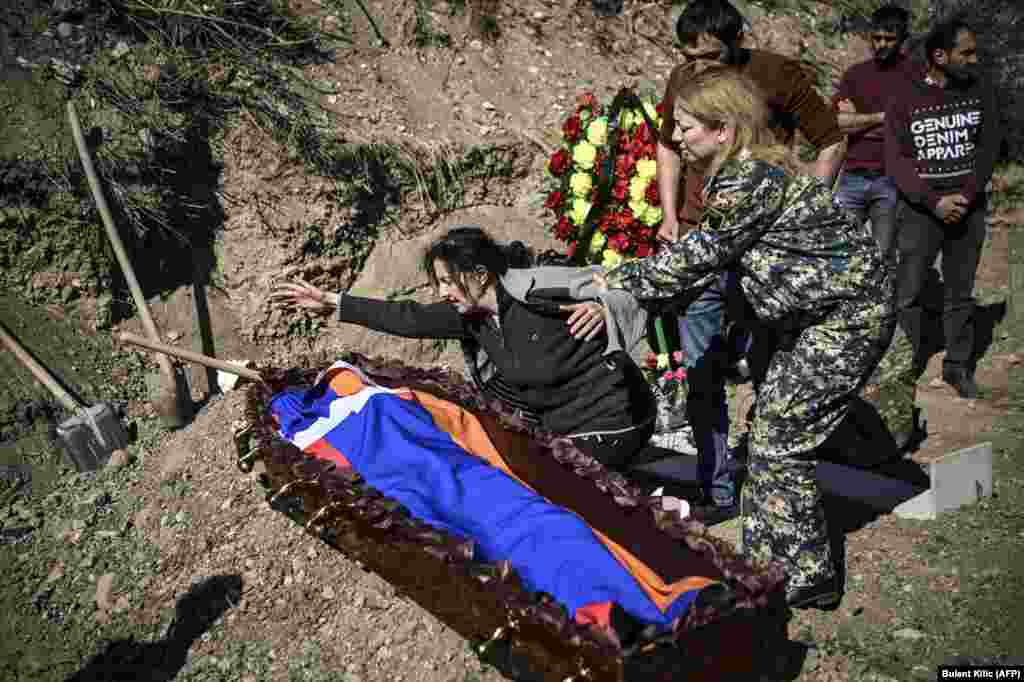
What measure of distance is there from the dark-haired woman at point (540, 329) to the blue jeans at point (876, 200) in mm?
2511

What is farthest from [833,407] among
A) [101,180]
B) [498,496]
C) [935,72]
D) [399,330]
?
[101,180]

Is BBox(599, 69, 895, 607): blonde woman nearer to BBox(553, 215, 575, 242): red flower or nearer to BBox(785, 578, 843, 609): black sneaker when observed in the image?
BBox(785, 578, 843, 609): black sneaker

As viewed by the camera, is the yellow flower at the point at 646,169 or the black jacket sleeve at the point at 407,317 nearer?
the black jacket sleeve at the point at 407,317

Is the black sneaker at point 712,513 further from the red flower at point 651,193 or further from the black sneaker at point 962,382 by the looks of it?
the black sneaker at point 962,382

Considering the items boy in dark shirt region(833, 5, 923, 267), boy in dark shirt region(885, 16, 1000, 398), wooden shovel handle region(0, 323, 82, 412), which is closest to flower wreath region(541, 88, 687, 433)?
boy in dark shirt region(833, 5, 923, 267)

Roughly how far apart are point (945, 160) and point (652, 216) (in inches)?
71.0

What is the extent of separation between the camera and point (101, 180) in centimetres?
650

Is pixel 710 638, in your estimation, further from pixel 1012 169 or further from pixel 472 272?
pixel 1012 169

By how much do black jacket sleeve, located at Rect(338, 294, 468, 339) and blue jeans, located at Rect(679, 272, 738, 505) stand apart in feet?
3.84

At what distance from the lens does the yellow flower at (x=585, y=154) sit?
20.3 ft

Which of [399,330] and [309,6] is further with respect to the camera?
[309,6]

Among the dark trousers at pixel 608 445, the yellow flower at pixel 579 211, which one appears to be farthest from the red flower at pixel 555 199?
the dark trousers at pixel 608 445

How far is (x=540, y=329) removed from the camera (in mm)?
4516

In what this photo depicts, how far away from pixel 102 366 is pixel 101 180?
1.25 metres
